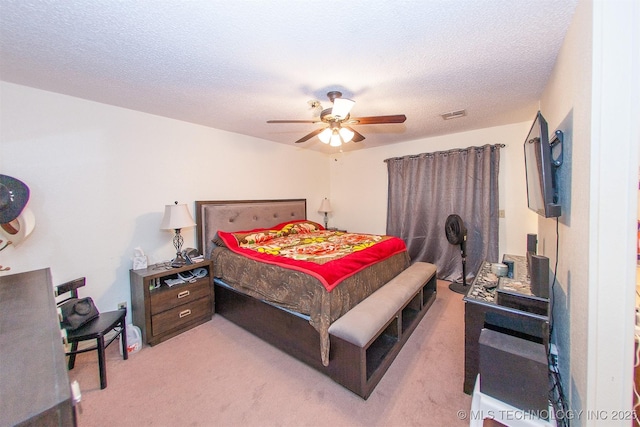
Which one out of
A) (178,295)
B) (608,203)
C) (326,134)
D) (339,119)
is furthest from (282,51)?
(178,295)

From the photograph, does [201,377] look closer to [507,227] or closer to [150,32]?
[150,32]

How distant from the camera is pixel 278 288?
7.29 ft

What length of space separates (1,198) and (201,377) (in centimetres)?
196

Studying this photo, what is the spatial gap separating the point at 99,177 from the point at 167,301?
54.9 inches

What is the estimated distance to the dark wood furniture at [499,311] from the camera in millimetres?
1444

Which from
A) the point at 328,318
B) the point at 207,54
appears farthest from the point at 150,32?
the point at 328,318

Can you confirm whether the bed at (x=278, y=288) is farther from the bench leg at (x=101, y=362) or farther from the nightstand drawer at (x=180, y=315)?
the bench leg at (x=101, y=362)

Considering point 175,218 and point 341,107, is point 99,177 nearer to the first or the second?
point 175,218

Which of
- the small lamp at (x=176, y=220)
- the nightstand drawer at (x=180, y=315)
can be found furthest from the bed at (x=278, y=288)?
the small lamp at (x=176, y=220)

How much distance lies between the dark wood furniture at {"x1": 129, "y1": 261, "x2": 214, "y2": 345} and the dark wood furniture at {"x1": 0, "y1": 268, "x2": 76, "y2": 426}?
1.10m

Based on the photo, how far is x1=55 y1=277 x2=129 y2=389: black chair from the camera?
1798mm

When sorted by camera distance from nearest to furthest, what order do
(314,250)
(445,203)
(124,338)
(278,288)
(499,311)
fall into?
(499,311), (124,338), (278,288), (314,250), (445,203)

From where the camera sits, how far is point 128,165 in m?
2.58

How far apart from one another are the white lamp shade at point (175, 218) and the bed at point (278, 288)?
1.65ft
